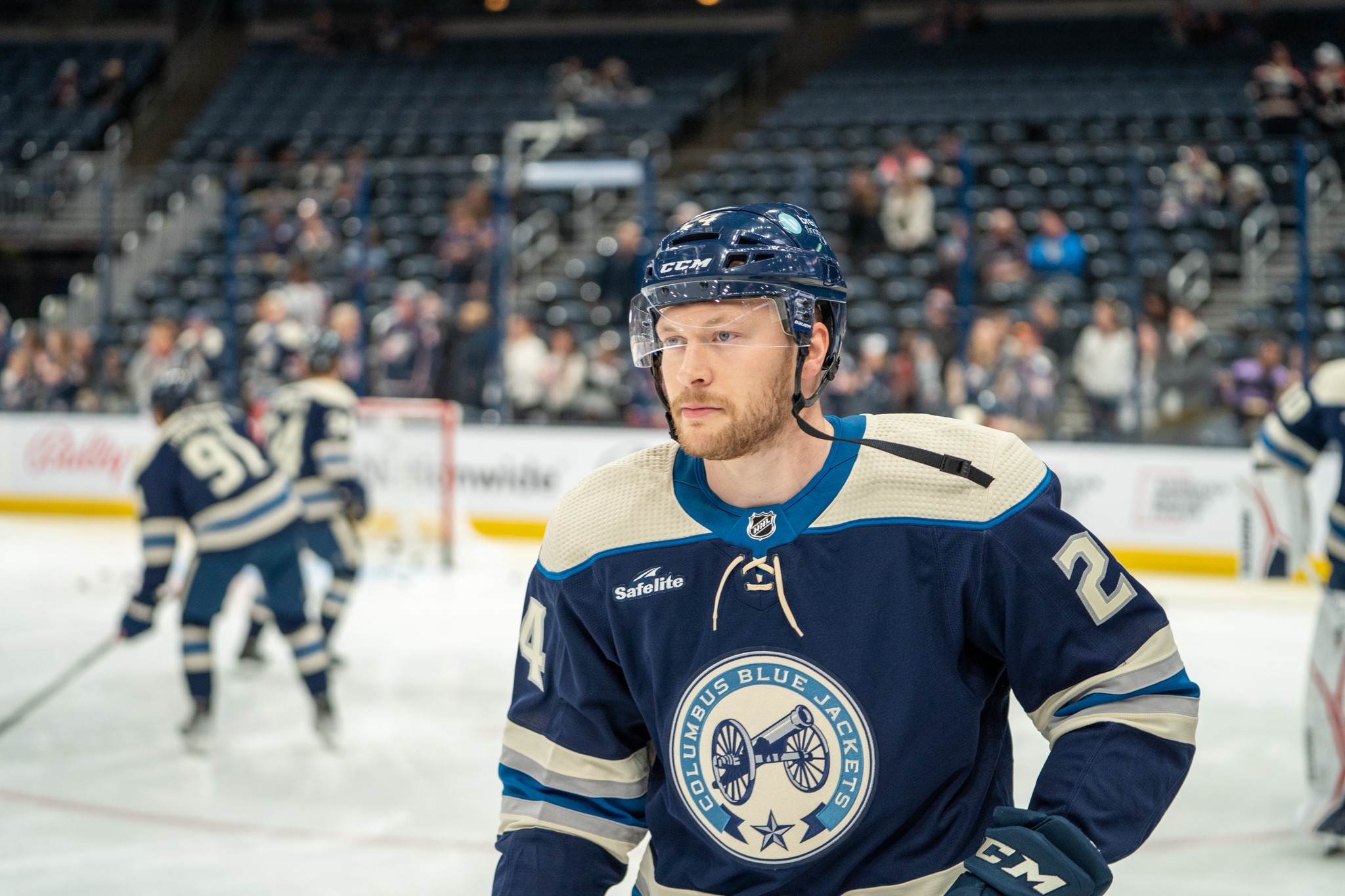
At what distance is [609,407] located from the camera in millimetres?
9977

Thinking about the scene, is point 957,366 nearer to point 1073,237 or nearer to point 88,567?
point 1073,237

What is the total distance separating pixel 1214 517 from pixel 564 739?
7.79 metres

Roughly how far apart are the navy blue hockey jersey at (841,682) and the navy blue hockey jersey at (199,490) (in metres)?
3.53

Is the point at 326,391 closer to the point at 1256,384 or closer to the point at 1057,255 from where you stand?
the point at 1256,384

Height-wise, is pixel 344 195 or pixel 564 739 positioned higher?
pixel 344 195

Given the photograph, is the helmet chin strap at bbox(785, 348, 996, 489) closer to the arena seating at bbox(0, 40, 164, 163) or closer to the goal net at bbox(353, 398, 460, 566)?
the goal net at bbox(353, 398, 460, 566)

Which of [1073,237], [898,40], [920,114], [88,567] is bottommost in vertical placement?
[88,567]

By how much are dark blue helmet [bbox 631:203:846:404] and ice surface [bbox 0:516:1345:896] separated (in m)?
2.42

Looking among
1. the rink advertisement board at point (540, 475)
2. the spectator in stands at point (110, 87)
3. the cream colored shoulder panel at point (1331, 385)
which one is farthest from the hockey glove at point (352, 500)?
the spectator in stands at point (110, 87)

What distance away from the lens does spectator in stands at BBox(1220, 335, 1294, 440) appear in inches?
330

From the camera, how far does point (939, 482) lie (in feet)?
4.95

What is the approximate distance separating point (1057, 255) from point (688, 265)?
8.90m

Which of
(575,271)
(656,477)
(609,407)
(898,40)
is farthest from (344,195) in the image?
(656,477)

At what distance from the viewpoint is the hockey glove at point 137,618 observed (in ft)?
15.4
